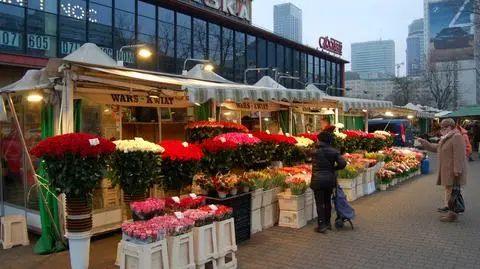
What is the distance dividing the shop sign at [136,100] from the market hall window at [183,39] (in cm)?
1399

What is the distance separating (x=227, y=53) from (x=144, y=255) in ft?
77.6

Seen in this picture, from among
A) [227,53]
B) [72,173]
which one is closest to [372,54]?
[227,53]

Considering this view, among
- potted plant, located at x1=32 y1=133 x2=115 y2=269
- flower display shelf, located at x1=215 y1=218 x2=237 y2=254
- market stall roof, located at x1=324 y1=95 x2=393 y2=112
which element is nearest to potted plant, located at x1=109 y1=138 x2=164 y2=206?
potted plant, located at x1=32 y1=133 x2=115 y2=269

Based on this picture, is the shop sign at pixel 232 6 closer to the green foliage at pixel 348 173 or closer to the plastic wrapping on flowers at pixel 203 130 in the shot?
the green foliage at pixel 348 173

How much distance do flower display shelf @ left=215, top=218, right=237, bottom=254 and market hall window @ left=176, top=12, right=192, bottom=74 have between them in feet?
59.3

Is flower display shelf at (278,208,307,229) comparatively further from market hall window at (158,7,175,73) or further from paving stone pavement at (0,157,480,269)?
market hall window at (158,7,175,73)

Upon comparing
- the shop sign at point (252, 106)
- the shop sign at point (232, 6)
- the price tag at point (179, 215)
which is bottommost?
the price tag at point (179, 215)

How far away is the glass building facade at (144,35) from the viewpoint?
668 inches

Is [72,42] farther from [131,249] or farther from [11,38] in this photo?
[131,249]

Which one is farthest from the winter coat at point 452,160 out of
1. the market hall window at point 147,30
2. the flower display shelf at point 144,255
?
the market hall window at point 147,30

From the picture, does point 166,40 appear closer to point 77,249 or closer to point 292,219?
point 292,219

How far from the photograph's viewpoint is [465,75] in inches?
2840

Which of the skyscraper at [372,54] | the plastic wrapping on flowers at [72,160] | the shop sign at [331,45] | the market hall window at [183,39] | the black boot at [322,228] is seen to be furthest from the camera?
the skyscraper at [372,54]

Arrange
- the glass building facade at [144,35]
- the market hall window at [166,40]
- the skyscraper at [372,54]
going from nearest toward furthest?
1. the glass building facade at [144,35]
2. the market hall window at [166,40]
3. the skyscraper at [372,54]
